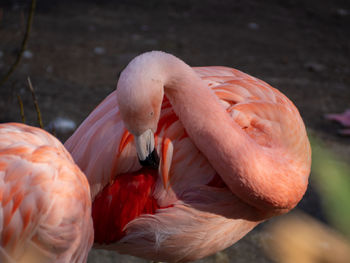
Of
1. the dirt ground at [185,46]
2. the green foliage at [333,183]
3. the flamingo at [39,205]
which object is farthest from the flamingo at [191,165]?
the dirt ground at [185,46]

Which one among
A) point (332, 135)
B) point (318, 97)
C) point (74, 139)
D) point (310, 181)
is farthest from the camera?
point (318, 97)

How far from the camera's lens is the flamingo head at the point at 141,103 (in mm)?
1448

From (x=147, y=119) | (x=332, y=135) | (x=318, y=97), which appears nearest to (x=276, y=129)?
(x=147, y=119)

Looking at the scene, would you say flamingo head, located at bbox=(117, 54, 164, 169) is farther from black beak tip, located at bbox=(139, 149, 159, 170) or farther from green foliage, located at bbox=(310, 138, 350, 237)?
green foliage, located at bbox=(310, 138, 350, 237)

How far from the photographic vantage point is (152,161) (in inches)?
65.0

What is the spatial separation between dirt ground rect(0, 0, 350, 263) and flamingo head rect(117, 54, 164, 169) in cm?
151

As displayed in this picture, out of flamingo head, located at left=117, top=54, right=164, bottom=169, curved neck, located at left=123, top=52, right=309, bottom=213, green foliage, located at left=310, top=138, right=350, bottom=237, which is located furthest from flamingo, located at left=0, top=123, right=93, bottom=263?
green foliage, located at left=310, top=138, right=350, bottom=237

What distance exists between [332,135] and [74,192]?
2.59 metres

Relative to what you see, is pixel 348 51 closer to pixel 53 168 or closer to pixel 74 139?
pixel 74 139

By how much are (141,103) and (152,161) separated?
277mm

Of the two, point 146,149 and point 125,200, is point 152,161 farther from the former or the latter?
point 125,200

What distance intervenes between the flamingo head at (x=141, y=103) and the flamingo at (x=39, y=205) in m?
0.27

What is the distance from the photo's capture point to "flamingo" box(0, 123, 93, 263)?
51.1 inches

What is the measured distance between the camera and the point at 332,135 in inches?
135
